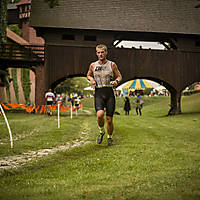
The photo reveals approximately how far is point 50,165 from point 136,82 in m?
25.8

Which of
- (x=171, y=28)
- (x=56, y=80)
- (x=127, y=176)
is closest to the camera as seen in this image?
(x=127, y=176)

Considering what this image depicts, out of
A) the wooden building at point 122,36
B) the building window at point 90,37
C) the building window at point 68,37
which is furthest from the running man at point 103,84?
the building window at point 90,37

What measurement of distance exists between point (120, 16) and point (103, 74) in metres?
18.1

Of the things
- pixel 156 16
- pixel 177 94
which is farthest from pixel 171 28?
pixel 177 94

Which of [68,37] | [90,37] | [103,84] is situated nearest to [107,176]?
[103,84]

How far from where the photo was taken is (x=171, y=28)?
2341cm

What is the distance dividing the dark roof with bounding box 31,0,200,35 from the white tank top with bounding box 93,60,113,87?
16.0 m

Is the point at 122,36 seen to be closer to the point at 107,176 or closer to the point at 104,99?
the point at 104,99

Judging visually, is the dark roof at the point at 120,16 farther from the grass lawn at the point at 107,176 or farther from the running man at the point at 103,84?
the grass lawn at the point at 107,176

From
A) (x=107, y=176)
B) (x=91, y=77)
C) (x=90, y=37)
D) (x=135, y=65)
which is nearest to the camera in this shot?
(x=107, y=176)

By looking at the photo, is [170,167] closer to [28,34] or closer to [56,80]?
[56,80]

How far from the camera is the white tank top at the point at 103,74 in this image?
21.6 ft

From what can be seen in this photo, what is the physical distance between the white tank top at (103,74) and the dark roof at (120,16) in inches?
631

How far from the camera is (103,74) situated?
6582 mm
